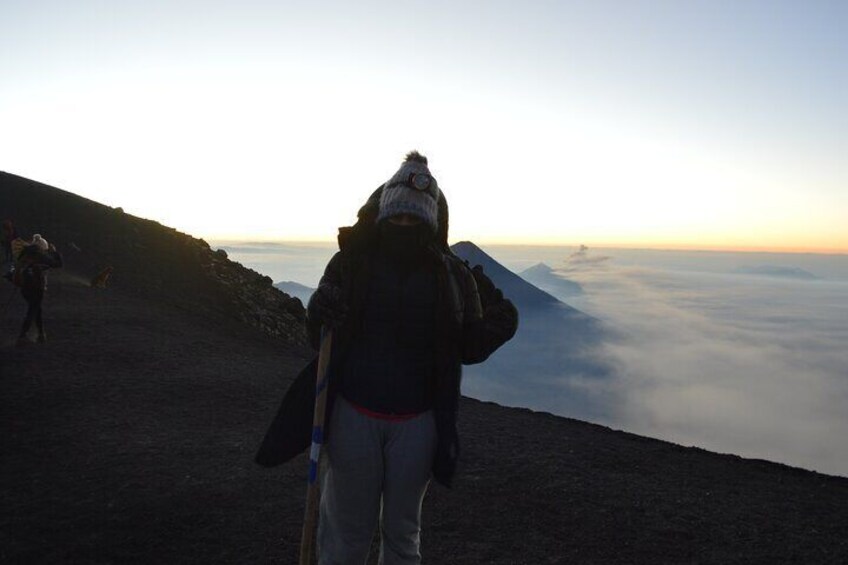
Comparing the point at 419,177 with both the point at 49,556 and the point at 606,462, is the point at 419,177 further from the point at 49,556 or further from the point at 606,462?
the point at 606,462

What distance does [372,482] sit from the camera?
2.73 m

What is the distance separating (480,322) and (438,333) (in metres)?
0.24

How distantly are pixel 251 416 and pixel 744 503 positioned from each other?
734 centimetres

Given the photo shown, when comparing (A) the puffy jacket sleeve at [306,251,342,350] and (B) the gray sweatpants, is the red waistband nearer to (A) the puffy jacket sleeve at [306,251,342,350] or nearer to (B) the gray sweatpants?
(B) the gray sweatpants

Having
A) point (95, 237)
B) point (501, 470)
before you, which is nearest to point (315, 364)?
point (501, 470)

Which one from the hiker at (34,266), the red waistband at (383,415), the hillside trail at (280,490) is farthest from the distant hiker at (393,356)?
the hiker at (34,266)

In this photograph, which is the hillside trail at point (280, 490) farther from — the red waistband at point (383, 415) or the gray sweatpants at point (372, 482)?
the red waistband at point (383, 415)

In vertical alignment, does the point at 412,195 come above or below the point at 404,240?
above

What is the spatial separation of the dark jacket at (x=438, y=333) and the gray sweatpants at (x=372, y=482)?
4.3 inches

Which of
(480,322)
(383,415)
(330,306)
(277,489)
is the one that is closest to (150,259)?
(277,489)

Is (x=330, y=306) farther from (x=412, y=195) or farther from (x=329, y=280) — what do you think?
(x=412, y=195)

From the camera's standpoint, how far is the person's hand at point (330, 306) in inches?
105

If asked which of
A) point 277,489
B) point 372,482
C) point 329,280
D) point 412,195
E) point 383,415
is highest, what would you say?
point 412,195

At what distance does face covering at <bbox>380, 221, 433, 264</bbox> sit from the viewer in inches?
107
